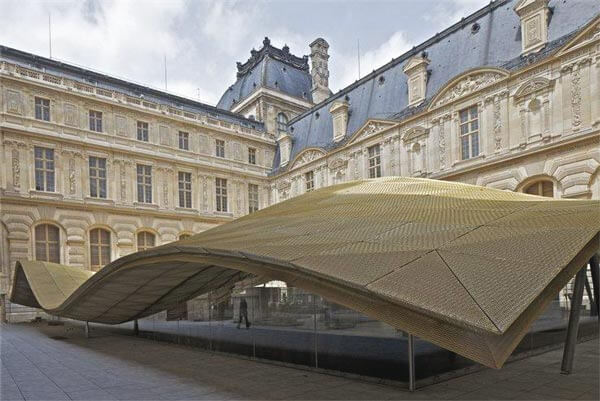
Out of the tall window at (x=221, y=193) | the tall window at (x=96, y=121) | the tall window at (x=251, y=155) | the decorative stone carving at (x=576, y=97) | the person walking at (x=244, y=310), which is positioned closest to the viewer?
the person walking at (x=244, y=310)

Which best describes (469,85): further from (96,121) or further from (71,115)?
(71,115)

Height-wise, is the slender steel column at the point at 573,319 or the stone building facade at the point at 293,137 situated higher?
the stone building facade at the point at 293,137

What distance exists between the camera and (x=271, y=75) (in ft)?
158

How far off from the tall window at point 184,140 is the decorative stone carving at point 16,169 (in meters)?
12.7

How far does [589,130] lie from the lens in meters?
20.6

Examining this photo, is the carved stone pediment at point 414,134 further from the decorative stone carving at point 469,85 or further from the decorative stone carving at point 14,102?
the decorative stone carving at point 14,102

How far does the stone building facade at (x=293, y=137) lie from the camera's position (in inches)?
875

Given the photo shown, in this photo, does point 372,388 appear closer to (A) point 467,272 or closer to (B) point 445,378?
(B) point 445,378

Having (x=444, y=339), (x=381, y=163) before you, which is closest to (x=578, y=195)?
(x=381, y=163)

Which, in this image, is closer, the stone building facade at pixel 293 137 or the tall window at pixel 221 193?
the stone building facade at pixel 293 137

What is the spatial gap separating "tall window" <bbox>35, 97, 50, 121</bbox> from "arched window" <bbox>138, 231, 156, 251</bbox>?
37.5ft

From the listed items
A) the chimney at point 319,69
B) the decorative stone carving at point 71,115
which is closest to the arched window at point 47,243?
the decorative stone carving at point 71,115

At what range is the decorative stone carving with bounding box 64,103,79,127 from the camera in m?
31.8

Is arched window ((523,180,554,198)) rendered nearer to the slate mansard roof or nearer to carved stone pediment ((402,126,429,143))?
carved stone pediment ((402,126,429,143))
